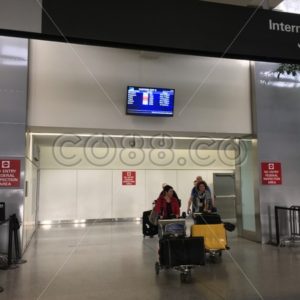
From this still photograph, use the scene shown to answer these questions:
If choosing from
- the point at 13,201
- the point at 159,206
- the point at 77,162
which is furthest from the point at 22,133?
the point at 77,162

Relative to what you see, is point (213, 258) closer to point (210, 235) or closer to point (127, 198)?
point (210, 235)

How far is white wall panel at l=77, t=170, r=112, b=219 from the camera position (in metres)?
12.5

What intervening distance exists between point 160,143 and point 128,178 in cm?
344

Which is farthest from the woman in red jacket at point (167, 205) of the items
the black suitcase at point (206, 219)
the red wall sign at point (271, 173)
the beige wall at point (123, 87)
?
the red wall sign at point (271, 173)

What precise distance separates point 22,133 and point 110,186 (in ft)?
22.0

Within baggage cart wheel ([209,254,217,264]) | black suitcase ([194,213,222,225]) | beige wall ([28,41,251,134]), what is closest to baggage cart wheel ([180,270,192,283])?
baggage cart wheel ([209,254,217,264])

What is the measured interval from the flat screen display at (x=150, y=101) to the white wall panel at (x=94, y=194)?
20.4 ft

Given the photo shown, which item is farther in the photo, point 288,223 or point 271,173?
point 271,173

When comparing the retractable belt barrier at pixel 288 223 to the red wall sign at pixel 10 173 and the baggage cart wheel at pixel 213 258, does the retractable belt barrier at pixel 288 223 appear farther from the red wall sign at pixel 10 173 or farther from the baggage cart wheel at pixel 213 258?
the red wall sign at pixel 10 173

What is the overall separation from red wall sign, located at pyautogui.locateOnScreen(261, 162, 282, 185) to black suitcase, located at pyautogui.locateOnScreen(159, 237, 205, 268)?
3712mm

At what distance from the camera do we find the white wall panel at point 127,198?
12.8m

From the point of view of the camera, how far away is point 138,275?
16.1 feet

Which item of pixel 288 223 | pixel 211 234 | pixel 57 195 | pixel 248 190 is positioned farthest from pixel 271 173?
pixel 57 195

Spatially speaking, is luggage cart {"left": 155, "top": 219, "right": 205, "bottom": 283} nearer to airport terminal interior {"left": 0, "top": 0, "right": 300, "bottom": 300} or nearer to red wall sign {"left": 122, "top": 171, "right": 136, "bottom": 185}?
airport terminal interior {"left": 0, "top": 0, "right": 300, "bottom": 300}
